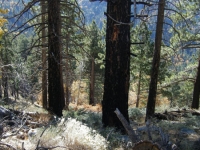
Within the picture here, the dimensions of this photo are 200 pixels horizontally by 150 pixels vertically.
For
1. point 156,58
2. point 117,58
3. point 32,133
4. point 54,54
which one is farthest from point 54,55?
point 156,58

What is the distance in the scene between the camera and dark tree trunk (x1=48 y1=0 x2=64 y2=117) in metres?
7.91

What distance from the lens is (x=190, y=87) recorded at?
2105 centimetres

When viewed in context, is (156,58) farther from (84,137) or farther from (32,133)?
(32,133)

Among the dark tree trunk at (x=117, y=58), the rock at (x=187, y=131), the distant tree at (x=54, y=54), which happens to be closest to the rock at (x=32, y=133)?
the dark tree trunk at (x=117, y=58)

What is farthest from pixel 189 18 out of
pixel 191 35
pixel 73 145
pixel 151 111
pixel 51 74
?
pixel 73 145

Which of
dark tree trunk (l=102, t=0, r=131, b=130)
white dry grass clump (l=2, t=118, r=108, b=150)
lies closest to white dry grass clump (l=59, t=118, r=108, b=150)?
white dry grass clump (l=2, t=118, r=108, b=150)

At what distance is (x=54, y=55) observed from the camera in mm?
8055

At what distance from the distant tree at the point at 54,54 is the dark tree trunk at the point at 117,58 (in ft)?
8.27

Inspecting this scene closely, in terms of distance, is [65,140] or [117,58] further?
[117,58]

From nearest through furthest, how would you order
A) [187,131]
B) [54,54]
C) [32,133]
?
[32,133]
[187,131]
[54,54]

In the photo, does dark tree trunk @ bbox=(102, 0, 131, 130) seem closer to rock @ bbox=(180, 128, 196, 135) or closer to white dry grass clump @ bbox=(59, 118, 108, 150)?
white dry grass clump @ bbox=(59, 118, 108, 150)

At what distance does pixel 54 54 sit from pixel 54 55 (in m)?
0.03

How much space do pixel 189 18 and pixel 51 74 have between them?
7.77 meters

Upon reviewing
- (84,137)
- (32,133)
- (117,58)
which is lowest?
(32,133)
